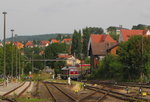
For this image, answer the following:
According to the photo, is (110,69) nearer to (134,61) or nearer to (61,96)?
(134,61)

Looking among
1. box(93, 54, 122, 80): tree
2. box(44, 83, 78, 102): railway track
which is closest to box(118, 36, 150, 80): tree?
box(93, 54, 122, 80): tree

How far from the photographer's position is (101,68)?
3034 inches

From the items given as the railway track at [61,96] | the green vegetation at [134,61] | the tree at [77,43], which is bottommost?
the railway track at [61,96]

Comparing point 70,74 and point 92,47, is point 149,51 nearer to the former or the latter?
point 70,74

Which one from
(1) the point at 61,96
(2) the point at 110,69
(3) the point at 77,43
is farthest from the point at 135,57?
(3) the point at 77,43

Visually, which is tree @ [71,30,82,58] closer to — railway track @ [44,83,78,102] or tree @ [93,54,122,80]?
tree @ [93,54,122,80]

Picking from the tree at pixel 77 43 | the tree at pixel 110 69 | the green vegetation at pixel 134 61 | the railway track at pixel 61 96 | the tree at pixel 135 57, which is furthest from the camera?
the tree at pixel 77 43

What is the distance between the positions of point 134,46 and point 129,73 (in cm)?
503

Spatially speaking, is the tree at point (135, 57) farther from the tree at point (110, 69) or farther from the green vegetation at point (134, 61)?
the tree at point (110, 69)

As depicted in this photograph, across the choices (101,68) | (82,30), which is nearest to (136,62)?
(101,68)

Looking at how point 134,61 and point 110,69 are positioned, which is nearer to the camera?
point 134,61

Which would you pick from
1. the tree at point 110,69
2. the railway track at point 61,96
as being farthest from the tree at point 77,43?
the railway track at point 61,96

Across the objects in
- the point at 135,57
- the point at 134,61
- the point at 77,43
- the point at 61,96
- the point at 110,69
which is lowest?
the point at 61,96

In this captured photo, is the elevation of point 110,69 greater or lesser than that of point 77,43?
lesser
